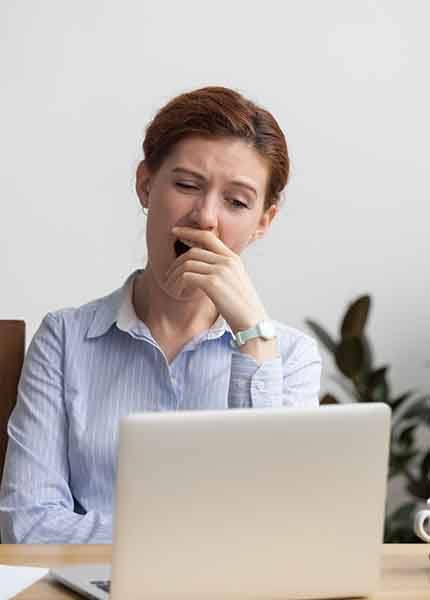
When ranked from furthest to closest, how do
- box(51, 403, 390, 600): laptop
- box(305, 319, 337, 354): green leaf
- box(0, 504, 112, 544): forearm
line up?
box(305, 319, 337, 354): green leaf < box(0, 504, 112, 544): forearm < box(51, 403, 390, 600): laptop

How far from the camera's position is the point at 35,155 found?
359 centimetres

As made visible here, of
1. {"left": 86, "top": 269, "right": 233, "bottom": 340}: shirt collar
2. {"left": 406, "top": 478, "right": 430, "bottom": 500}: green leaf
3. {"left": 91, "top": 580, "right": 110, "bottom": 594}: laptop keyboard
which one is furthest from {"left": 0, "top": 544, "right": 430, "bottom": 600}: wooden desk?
{"left": 406, "top": 478, "right": 430, "bottom": 500}: green leaf

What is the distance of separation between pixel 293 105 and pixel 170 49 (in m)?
0.40

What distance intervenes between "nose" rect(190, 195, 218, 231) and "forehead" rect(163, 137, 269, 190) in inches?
1.7

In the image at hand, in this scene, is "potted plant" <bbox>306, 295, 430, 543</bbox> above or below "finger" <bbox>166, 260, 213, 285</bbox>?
below

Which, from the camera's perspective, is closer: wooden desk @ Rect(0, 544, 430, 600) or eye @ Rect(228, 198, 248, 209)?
wooden desk @ Rect(0, 544, 430, 600)

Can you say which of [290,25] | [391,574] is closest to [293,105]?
[290,25]

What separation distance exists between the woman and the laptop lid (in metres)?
0.57

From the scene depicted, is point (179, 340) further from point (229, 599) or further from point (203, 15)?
point (203, 15)

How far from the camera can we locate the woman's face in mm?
2059

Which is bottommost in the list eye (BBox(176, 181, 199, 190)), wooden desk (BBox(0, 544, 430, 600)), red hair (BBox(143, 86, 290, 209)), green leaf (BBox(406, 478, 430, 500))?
green leaf (BBox(406, 478, 430, 500))

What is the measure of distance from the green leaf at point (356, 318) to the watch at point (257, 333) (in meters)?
1.76

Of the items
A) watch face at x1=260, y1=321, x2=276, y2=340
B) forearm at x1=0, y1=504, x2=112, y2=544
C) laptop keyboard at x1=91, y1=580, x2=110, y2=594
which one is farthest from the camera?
watch face at x1=260, y1=321, x2=276, y2=340

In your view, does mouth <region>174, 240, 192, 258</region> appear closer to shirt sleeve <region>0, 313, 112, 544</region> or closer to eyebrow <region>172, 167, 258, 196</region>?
eyebrow <region>172, 167, 258, 196</region>
